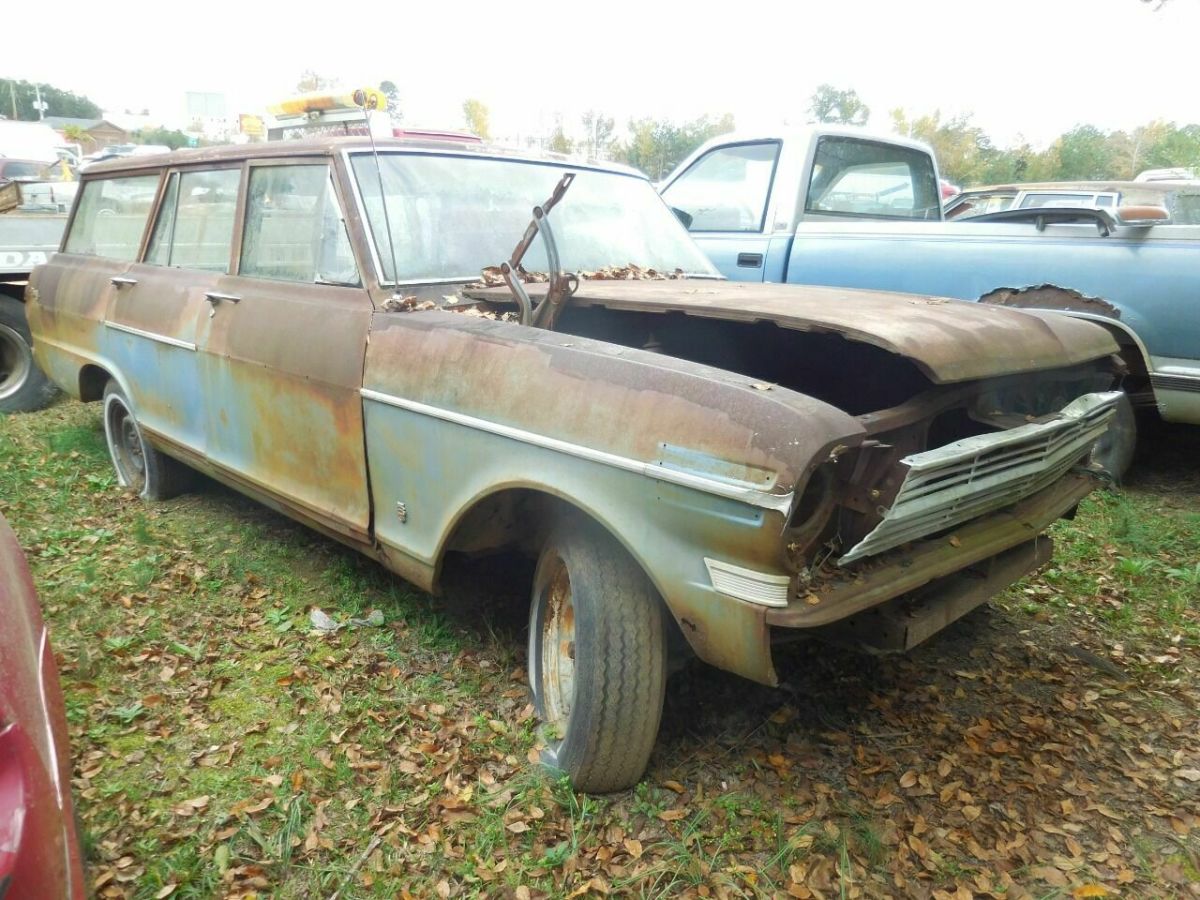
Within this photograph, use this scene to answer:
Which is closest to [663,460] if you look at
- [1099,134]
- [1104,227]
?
[1104,227]

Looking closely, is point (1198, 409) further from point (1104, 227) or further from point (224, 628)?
point (224, 628)

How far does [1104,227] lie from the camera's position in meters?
Result: 4.45

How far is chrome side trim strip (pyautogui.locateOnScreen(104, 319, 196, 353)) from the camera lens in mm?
3951

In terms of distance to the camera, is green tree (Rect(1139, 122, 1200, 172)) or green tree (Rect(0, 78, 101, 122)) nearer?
green tree (Rect(1139, 122, 1200, 172))

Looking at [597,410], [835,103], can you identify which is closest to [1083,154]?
[835,103]

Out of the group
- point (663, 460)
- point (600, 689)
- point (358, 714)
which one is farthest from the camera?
point (358, 714)

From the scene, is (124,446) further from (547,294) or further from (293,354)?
(547,294)

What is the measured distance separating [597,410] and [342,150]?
1.75 metres

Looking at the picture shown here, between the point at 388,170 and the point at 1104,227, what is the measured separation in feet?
11.6

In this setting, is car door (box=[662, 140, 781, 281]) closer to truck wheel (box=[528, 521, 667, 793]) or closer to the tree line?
truck wheel (box=[528, 521, 667, 793])

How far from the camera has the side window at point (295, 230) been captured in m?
3.30

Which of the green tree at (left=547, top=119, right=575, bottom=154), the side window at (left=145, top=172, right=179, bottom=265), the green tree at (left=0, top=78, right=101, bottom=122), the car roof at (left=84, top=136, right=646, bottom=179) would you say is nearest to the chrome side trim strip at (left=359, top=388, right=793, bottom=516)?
the car roof at (left=84, top=136, right=646, bottom=179)

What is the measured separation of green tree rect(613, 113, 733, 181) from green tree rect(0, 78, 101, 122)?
50.1 m

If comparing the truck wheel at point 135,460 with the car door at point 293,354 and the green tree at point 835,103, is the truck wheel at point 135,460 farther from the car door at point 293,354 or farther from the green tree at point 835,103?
the green tree at point 835,103
